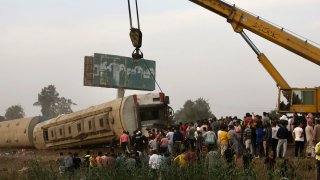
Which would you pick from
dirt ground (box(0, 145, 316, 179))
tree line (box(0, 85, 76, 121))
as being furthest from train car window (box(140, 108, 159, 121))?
tree line (box(0, 85, 76, 121))

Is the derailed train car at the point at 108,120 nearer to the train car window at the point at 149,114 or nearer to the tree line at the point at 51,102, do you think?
the train car window at the point at 149,114

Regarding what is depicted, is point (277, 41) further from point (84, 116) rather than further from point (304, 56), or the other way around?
point (84, 116)

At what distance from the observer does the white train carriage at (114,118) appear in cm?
2630

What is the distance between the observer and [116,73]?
49.4 m

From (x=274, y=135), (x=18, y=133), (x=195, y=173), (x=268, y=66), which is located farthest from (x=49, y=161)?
(x=18, y=133)

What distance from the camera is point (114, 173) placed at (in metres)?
10.3

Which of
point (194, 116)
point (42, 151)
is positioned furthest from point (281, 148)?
point (194, 116)

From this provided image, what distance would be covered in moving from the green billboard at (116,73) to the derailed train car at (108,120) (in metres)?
14.9

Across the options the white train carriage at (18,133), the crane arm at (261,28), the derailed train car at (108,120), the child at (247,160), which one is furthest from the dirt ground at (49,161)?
the crane arm at (261,28)

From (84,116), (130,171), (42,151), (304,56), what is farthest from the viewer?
(42,151)

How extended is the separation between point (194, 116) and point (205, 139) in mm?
65172

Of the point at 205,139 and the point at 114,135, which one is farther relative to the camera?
the point at 114,135

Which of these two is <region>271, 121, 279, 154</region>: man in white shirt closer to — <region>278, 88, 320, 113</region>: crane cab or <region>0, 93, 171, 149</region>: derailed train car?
<region>278, 88, 320, 113</region>: crane cab

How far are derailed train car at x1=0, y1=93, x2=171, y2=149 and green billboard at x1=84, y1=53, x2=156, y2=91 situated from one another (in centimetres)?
1485
